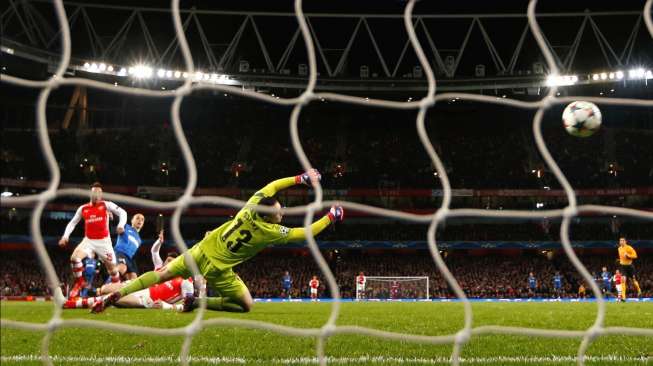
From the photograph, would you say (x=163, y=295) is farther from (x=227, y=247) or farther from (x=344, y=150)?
(x=344, y=150)

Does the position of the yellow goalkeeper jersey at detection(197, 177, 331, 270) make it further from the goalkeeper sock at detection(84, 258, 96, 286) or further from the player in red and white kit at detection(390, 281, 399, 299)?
the player in red and white kit at detection(390, 281, 399, 299)

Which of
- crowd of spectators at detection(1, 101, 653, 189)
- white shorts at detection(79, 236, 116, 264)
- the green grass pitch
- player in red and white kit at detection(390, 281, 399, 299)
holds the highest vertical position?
crowd of spectators at detection(1, 101, 653, 189)

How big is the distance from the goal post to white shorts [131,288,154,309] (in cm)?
1815

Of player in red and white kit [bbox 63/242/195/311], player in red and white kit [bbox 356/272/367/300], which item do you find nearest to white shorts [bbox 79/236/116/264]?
player in red and white kit [bbox 63/242/195/311]

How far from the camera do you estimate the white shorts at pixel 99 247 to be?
34.9ft

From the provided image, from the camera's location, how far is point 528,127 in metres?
38.5

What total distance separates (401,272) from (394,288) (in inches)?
171

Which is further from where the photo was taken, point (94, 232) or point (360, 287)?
point (360, 287)

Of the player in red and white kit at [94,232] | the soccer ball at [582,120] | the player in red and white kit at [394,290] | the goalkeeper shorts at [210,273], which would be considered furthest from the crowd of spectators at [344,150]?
the soccer ball at [582,120]

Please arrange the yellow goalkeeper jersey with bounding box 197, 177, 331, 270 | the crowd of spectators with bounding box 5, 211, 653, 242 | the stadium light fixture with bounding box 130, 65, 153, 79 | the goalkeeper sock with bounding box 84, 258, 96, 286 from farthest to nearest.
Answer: the crowd of spectators with bounding box 5, 211, 653, 242
the stadium light fixture with bounding box 130, 65, 153, 79
the goalkeeper sock with bounding box 84, 258, 96, 286
the yellow goalkeeper jersey with bounding box 197, 177, 331, 270

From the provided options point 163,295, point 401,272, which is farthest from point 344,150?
point 163,295

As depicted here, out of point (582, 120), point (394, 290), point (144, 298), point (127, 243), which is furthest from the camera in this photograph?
point (394, 290)

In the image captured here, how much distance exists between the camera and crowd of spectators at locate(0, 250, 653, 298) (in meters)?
29.8

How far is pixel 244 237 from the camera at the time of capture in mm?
7191
